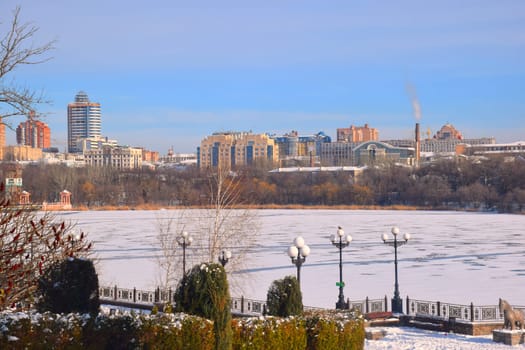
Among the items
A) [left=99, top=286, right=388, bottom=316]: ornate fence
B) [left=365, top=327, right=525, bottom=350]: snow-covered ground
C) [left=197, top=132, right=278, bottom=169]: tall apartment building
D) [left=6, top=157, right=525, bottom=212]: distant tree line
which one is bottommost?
[left=365, top=327, right=525, bottom=350]: snow-covered ground

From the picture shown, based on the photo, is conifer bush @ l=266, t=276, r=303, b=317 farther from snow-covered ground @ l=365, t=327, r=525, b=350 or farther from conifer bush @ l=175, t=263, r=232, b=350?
snow-covered ground @ l=365, t=327, r=525, b=350

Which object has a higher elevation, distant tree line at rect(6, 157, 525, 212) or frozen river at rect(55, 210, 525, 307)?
distant tree line at rect(6, 157, 525, 212)

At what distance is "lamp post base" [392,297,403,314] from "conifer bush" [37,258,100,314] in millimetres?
12374

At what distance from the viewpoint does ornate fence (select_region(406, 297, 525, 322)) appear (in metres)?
17.7

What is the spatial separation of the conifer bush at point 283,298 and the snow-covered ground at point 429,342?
14.7ft

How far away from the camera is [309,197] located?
9856 cm

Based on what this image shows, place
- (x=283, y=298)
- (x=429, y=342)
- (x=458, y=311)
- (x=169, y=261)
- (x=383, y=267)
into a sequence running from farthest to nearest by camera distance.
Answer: (x=383, y=267), (x=169, y=261), (x=458, y=311), (x=429, y=342), (x=283, y=298)

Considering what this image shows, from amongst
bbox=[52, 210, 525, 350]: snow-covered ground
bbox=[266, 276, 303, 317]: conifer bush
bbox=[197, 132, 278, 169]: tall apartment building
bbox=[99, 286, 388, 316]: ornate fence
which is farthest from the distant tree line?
Answer: bbox=[197, 132, 278, 169]: tall apartment building

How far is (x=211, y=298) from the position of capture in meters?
8.21

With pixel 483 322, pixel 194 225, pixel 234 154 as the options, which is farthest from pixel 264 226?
pixel 234 154

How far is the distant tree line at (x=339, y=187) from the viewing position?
88.1 m

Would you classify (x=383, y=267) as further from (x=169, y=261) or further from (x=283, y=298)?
(x=283, y=298)

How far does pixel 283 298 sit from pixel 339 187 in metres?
88.3

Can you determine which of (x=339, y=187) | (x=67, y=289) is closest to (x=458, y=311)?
(x=67, y=289)
